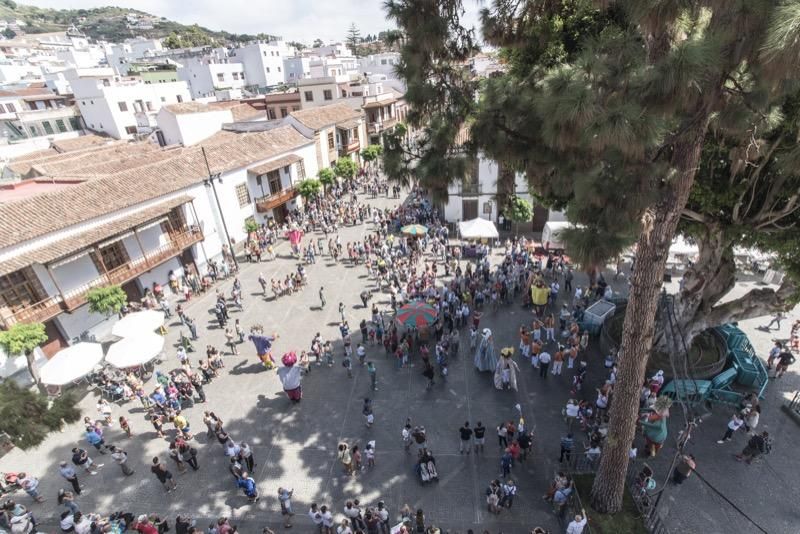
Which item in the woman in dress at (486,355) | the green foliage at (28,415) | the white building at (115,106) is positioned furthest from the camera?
the white building at (115,106)

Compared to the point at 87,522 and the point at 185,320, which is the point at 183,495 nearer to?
the point at 87,522

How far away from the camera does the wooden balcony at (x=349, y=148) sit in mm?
40812

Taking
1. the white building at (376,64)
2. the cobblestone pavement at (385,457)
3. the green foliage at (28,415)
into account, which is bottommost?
the cobblestone pavement at (385,457)

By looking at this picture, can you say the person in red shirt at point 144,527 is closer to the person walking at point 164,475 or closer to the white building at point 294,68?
the person walking at point 164,475

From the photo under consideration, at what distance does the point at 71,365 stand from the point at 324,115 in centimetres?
3047

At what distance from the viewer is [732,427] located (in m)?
11.4

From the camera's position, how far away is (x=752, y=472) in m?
10.8

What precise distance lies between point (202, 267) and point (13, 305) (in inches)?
Answer: 369

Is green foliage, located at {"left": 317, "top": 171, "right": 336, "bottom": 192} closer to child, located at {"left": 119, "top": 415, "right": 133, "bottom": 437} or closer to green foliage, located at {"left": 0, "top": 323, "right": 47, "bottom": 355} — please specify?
green foliage, located at {"left": 0, "top": 323, "right": 47, "bottom": 355}

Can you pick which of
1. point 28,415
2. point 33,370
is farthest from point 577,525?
point 33,370

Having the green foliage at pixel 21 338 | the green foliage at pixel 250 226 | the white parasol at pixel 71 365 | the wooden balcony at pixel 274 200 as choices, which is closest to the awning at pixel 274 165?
the wooden balcony at pixel 274 200

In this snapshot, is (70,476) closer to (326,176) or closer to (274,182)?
(274,182)

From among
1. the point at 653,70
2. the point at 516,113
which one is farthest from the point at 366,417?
the point at 653,70

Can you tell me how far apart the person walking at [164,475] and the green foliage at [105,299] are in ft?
28.7
